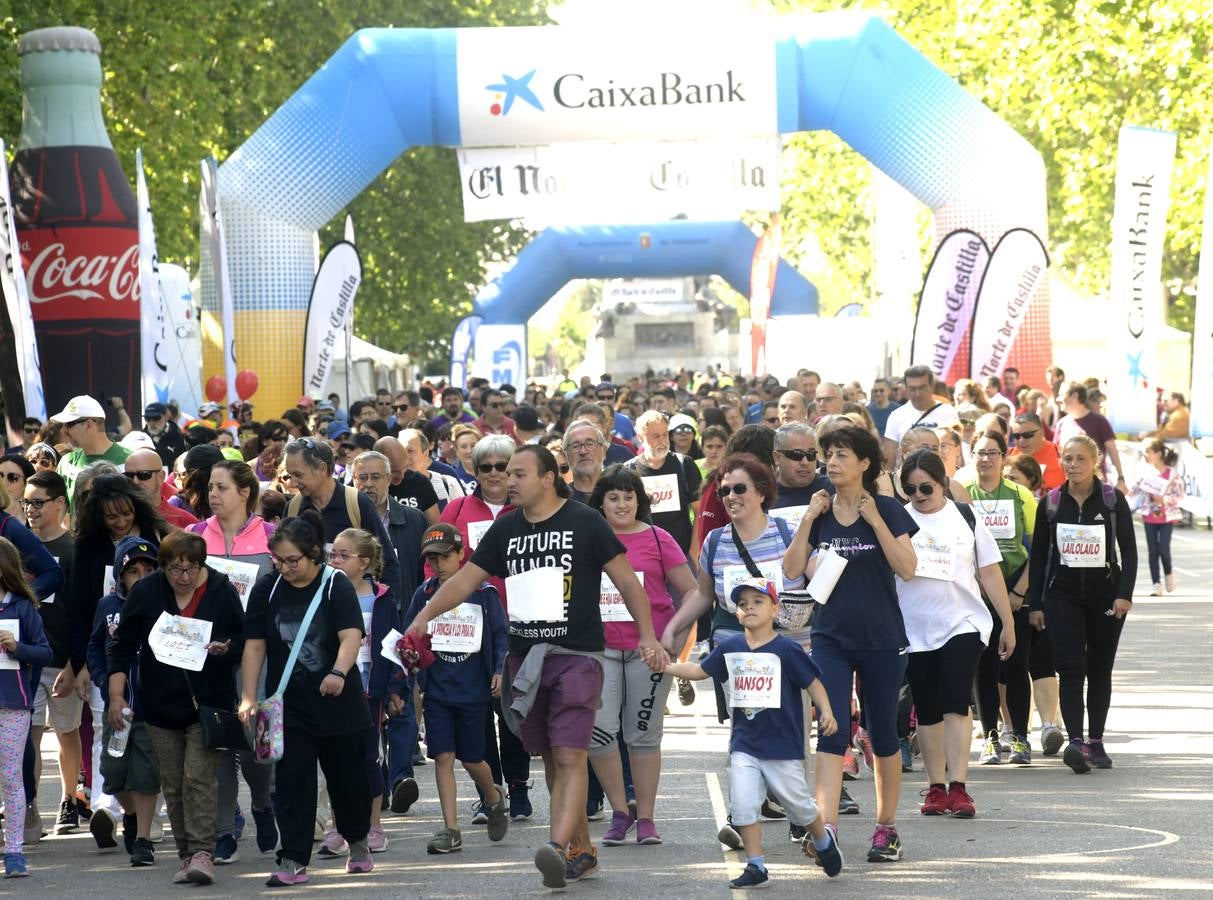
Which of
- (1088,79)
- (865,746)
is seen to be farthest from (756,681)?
(1088,79)

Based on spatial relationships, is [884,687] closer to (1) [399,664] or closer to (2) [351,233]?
(1) [399,664]

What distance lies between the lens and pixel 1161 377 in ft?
127

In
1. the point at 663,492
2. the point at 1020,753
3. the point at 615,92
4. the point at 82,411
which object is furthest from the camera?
the point at 615,92

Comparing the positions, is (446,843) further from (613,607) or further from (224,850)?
(613,607)

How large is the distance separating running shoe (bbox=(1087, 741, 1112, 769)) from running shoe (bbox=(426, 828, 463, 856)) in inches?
139

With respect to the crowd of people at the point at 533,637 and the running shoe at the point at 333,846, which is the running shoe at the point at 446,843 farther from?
the running shoe at the point at 333,846

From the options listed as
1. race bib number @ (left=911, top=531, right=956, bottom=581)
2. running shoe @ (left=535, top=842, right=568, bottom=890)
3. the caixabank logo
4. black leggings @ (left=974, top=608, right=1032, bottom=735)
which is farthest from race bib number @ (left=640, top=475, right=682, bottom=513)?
the caixabank logo

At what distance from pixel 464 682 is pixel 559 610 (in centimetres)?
131

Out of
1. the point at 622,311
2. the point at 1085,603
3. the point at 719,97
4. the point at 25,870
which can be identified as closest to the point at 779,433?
the point at 1085,603

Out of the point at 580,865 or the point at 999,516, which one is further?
the point at 999,516

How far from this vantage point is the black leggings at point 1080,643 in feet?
37.4

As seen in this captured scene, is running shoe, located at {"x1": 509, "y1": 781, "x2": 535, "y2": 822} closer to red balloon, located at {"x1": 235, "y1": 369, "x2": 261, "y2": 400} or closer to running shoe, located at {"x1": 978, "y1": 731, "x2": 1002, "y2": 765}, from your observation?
running shoe, located at {"x1": 978, "y1": 731, "x2": 1002, "y2": 765}

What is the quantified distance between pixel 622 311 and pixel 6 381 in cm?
6748

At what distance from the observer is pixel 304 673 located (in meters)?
8.79
